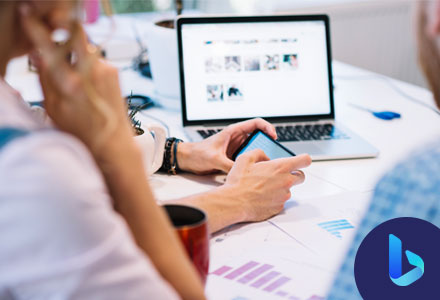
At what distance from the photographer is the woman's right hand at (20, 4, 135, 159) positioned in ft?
1.57

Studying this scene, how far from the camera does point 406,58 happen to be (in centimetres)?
356

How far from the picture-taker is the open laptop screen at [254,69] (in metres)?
1.44

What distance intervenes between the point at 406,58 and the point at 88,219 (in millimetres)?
3468

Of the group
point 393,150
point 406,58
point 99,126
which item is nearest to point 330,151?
point 393,150

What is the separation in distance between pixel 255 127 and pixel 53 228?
0.82 m

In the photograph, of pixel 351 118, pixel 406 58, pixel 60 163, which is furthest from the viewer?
pixel 406 58

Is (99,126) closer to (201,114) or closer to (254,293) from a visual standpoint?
(254,293)

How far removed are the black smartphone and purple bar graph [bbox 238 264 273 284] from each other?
30 centimetres

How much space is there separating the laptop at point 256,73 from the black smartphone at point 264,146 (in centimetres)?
23

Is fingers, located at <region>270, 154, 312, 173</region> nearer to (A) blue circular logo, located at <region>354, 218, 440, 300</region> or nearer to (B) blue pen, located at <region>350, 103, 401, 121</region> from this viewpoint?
(A) blue circular logo, located at <region>354, 218, 440, 300</region>

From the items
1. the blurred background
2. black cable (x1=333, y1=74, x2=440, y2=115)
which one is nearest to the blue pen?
black cable (x1=333, y1=74, x2=440, y2=115)

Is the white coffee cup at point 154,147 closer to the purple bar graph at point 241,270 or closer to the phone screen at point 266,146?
the phone screen at point 266,146

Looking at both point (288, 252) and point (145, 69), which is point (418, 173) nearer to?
point (288, 252)

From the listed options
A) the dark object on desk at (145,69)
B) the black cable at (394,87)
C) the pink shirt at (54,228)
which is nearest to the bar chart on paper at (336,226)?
the pink shirt at (54,228)
